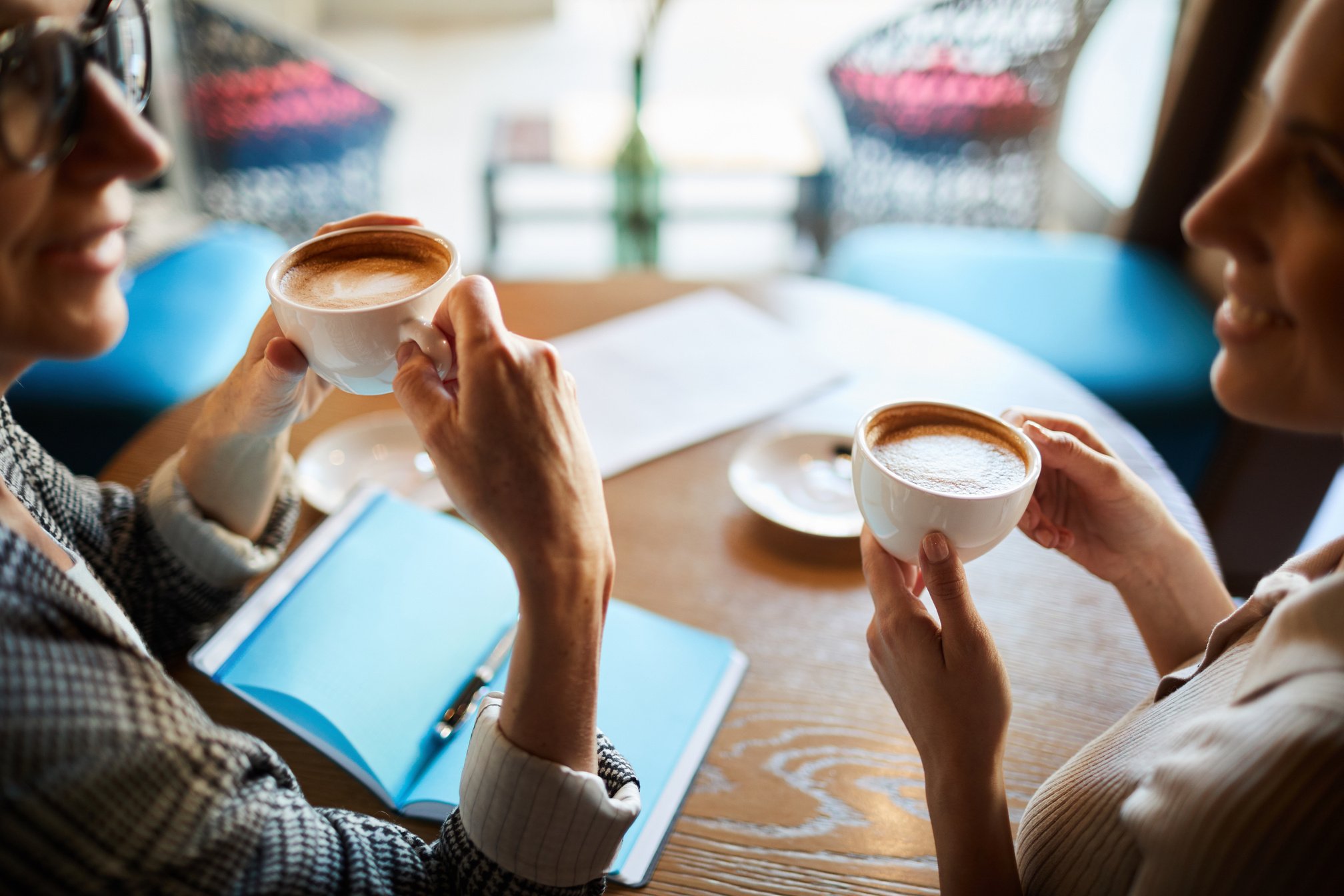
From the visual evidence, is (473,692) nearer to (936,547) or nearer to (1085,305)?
(936,547)

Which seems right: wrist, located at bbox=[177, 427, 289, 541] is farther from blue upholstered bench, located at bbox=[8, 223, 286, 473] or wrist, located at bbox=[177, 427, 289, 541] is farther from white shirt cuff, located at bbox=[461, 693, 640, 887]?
blue upholstered bench, located at bbox=[8, 223, 286, 473]

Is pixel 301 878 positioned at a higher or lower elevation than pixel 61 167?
lower

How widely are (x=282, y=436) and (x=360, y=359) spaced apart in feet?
0.80

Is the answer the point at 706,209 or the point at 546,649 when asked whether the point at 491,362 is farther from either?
the point at 706,209

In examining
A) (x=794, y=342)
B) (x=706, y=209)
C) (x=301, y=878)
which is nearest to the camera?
(x=301, y=878)

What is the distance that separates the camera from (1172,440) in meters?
1.87

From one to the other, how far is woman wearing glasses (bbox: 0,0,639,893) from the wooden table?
0.41 feet

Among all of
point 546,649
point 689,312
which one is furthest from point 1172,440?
point 546,649

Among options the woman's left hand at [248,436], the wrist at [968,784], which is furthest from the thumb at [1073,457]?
the woman's left hand at [248,436]

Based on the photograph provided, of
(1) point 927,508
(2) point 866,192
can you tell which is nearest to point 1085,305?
(2) point 866,192

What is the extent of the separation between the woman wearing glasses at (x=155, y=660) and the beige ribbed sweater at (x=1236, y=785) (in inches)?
13.1

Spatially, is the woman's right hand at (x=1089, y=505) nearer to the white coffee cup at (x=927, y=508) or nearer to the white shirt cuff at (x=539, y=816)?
the white coffee cup at (x=927, y=508)

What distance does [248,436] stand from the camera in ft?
2.91

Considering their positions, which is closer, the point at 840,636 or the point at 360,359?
the point at 360,359
